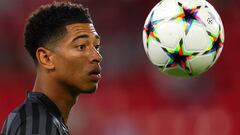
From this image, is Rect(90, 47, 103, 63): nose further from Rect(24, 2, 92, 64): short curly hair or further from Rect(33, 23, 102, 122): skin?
Rect(24, 2, 92, 64): short curly hair

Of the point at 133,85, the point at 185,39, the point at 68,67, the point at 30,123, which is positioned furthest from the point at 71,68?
the point at 133,85

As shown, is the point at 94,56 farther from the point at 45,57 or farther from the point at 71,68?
the point at 45,57

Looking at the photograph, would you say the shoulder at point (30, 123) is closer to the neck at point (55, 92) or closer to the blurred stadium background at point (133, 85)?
the neck at point (55, 92)

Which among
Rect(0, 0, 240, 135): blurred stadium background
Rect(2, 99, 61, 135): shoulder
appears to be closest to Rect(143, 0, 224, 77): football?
Rect(2, 99, 61, 135): shoulder

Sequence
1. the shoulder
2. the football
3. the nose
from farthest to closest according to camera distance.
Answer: the football → the nose → the shoulder

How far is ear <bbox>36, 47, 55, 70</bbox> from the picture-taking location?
8.29 ft

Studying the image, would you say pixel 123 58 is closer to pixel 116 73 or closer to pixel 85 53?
pixel 116 73

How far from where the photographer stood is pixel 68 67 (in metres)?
2.56

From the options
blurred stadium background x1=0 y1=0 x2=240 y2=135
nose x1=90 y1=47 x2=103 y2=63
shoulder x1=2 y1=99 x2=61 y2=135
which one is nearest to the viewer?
shoulder x1=2 y1=99 x2=61 y2=135

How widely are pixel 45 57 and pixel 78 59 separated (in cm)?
16

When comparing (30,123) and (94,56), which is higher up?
(94,56)

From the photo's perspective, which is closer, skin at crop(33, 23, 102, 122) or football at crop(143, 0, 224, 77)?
skin at crop(33, 23, 102, 122)

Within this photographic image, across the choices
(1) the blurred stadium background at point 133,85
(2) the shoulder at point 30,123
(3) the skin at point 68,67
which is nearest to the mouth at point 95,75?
(3) the skin at point 68,67

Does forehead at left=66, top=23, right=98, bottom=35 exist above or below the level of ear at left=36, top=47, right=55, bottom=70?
above
